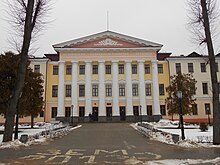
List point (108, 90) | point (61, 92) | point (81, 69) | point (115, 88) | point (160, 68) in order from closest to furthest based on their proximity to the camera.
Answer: point (61, 92), point (115, 88), point (108, 90), point (81, 69), point (160, 68)

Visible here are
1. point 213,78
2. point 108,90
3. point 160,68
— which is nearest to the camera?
point 213,78

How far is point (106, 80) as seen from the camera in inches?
1921

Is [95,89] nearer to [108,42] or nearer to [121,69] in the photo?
[121,69]

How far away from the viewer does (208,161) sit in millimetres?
8680

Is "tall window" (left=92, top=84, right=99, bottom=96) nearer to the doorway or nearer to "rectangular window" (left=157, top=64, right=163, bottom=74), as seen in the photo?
the doorway

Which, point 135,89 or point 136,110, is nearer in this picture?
point 136,110

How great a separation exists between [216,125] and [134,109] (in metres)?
35.6

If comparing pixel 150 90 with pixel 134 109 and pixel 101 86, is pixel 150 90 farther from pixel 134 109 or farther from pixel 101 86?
pixel 101 86

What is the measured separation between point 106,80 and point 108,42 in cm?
737

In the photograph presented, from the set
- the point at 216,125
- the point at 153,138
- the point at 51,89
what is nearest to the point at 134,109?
the point at 51,89

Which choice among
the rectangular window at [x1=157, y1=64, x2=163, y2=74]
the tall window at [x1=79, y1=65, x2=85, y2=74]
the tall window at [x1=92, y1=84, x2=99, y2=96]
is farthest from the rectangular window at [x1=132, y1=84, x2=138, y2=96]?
the tall window at [x1=79, y1=65, x2=85, y2=74]

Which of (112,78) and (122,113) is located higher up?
(112,78)

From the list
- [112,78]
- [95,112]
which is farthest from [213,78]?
[95,112]

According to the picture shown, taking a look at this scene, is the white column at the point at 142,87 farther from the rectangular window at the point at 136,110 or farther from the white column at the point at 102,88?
the white column at the point at 102,88
